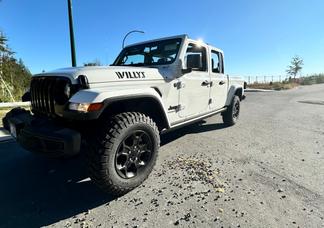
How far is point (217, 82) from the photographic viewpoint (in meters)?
4.80

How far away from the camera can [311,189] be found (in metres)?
2.66

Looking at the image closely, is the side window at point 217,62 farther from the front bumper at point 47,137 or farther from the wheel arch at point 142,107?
the front bumper at point 47,137

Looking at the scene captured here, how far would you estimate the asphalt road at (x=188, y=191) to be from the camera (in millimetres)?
2186

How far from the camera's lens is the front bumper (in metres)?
2.22

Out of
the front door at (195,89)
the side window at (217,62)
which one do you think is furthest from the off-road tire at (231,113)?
the front door at (195,89)

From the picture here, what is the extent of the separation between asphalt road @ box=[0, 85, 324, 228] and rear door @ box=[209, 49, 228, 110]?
40.9 inches

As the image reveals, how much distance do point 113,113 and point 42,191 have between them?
1284 mm

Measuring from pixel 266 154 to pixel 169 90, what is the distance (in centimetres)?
205

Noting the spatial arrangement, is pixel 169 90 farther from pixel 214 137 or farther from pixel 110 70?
pixel 214 137

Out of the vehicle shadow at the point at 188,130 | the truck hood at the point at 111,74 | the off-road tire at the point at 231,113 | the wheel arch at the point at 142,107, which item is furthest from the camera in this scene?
the off-road tire at the point at 231,113

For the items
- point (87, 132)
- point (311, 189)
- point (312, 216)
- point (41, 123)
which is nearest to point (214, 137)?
point (311, 189)

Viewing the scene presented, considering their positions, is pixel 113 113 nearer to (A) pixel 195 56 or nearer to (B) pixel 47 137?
(B) pixel 47 137

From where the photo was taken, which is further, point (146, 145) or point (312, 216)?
point (146, 145)

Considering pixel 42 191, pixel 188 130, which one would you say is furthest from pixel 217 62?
pixel 42 191
